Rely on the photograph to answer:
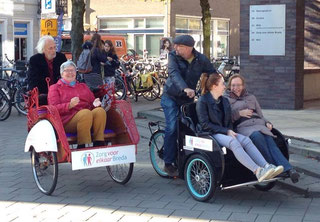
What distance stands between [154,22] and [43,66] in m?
31.2

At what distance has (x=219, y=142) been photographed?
6363 millimetres

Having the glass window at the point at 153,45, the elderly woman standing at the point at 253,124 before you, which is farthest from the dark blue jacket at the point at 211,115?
the glass window at the point at 153,45

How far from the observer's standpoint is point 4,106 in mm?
13852

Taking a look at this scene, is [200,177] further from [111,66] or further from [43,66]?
[111,66]

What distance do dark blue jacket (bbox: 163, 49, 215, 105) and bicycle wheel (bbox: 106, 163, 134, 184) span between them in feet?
3.22

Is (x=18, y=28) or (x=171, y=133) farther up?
(x=18, y=28)

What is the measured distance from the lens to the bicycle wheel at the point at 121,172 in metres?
7.30

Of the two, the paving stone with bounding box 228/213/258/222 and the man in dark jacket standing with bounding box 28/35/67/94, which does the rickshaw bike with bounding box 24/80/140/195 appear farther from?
the paving stone with bounding box 228/213/258/222

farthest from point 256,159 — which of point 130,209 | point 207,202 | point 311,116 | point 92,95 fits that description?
point 311,116

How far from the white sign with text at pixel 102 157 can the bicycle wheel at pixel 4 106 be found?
24.1 ft

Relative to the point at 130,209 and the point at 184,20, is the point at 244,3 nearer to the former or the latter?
the point at 130,209

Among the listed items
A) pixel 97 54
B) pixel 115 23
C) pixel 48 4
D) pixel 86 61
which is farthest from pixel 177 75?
pixel 115 23

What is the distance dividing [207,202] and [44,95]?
250cm

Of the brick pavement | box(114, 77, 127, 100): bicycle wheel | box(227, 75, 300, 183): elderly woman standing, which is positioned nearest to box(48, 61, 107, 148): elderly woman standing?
the brick pavement
